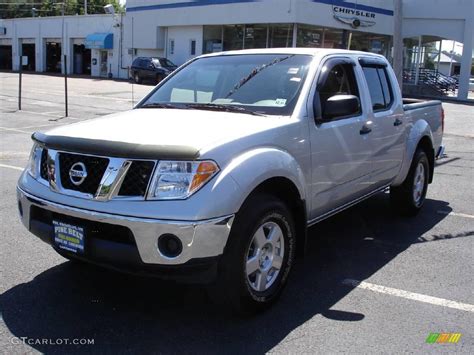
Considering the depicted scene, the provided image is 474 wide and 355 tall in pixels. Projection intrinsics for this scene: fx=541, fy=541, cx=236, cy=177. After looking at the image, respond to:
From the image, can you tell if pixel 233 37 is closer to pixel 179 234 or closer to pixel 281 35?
pixel 281 35

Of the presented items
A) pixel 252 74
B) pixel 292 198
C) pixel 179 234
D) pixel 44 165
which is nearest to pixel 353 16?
pixel 252 74

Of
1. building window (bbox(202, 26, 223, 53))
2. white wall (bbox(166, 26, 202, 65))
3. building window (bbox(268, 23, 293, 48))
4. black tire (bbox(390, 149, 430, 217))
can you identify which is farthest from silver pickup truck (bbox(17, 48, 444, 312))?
white wall (bbox(166, 26, 202, 65))

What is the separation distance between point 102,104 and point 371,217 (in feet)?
54.7

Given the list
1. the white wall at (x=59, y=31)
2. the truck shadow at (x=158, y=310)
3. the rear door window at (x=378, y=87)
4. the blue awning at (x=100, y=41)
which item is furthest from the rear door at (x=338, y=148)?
the blue awning at (x=100, y=41)

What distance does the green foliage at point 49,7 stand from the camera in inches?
3312

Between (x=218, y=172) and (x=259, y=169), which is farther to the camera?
(x=259, y=169)

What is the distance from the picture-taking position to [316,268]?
4.87m

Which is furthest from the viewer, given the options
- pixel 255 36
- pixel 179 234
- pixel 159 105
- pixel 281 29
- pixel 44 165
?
pixel 255 36

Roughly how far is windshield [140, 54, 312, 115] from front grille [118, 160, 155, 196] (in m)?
1.27

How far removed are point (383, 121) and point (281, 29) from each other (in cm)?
2896

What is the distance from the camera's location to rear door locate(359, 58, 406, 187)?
17.9 ft

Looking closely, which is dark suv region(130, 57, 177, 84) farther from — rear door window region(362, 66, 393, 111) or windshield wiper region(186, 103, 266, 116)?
windshield wiper region(186, 103, 266, 116)

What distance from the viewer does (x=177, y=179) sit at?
3.33 metres

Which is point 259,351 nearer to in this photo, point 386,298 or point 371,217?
point 386,298
